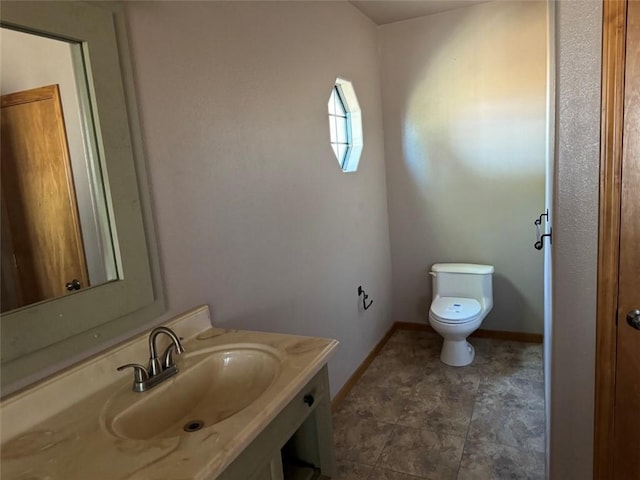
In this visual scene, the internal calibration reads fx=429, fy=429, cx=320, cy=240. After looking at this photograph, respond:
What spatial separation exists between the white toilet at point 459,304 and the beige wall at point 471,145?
8.3 inches

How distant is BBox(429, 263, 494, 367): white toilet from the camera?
2.89 m

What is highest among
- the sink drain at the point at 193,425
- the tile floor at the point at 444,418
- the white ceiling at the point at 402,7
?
the white ceiling at the point at 402,7

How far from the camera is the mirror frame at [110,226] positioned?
105cm

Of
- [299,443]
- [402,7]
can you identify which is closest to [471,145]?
[402,7]

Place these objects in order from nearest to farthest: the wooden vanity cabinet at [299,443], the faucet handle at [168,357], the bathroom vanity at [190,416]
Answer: the bathroom vanity at [190,416]
the wooden vanity cabinet at [299,443]
the faucet handle at [168,357]

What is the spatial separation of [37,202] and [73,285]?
0.79ft

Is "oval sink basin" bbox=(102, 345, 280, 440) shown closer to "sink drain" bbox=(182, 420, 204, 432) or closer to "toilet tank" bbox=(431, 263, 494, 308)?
"sink drain" bbox=(182, 420, 204, 432)

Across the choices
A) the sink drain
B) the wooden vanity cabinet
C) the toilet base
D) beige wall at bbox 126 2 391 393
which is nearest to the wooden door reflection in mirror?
beige wall at bbox 126 2 391 393

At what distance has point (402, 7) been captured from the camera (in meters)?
3.01

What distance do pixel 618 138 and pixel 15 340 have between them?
1641 millimetres

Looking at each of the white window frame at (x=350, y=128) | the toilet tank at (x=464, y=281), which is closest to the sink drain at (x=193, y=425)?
the white window frame at (x=350, y=128)

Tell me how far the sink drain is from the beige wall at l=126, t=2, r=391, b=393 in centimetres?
41

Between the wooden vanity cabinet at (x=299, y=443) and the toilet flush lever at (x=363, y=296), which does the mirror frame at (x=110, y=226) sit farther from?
the toilet flush lever at (x=363, y=296)

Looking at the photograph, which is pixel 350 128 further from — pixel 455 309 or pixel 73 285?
pixel 73 285
